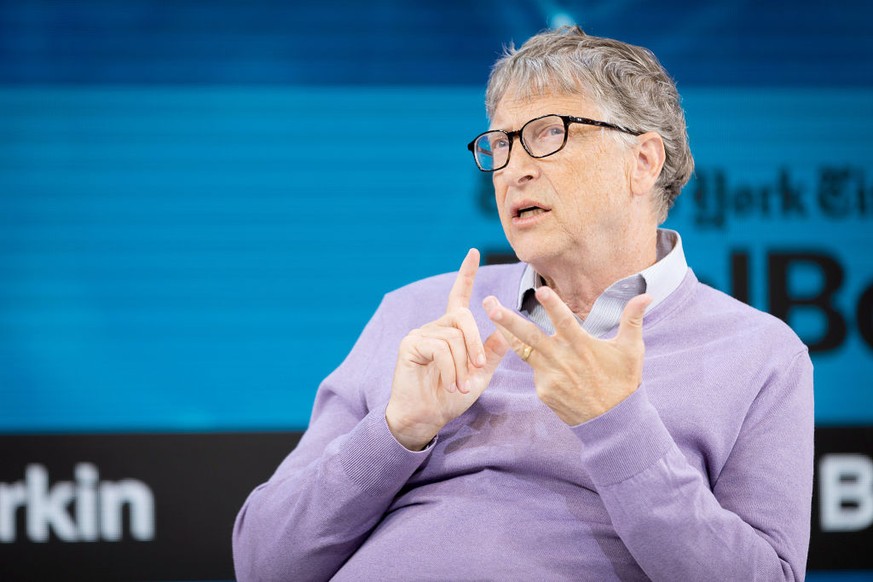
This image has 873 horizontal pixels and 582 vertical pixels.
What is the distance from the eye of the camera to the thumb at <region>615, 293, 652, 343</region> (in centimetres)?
131

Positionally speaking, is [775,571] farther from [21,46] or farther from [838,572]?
[21,46]

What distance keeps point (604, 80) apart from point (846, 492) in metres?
1.86

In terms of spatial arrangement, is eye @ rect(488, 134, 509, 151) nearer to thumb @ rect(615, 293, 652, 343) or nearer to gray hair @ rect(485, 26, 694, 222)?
gray hair @ rect(485, 26, 694, 222)

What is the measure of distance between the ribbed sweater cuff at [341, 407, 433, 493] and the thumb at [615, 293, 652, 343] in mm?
404

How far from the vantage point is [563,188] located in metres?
1.68

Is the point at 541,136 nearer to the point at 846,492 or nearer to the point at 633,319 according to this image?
the point at 633,319

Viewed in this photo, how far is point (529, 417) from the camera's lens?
1.64 meters

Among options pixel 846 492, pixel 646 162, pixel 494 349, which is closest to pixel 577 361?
pixel 494 349

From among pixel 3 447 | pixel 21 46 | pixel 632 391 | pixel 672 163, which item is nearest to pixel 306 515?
pixel 632 391

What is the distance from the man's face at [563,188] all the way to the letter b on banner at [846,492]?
166 cm

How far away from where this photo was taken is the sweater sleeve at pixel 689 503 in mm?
1347

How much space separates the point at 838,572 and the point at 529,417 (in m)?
1.81

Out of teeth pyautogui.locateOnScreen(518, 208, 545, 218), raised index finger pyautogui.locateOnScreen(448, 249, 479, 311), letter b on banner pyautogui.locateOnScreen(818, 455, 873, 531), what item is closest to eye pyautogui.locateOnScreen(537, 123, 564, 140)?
teeth pyautogui.locateOnScreen(518, 208, 545, 218)

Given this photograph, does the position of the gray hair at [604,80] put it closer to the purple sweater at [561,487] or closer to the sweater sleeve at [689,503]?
the purple sweater at [561,487]
